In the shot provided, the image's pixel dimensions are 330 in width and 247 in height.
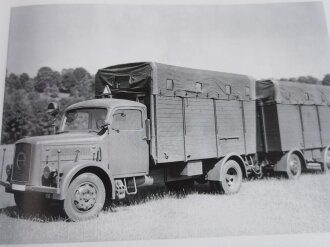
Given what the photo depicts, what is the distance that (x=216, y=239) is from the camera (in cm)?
436

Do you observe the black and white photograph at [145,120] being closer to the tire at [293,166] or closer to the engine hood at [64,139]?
the engine hood at [64,139]

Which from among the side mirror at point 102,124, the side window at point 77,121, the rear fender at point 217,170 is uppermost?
the side window at point 77,121

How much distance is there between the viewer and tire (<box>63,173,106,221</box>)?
4707 mm

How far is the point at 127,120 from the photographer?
18.8 ft

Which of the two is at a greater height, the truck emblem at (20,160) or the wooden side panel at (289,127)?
the wooden side panel at (289,127)

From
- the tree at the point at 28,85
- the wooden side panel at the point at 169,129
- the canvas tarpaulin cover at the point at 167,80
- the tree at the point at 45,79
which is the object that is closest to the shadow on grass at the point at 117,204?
the wooden side panel at the point at 169,129

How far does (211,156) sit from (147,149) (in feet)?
5.52

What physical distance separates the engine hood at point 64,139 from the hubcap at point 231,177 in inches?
131

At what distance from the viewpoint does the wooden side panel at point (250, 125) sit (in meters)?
7.77

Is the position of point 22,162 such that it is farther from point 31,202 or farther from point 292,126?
point 292,126

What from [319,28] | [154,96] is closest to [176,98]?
[154,96]

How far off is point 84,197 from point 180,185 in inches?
131

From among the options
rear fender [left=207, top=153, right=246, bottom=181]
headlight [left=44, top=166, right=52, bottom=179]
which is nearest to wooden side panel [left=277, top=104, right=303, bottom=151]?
rear fender [left=207, top=153, right=246, bottom=181]

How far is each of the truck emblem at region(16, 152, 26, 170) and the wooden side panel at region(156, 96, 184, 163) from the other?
224 centimetres
